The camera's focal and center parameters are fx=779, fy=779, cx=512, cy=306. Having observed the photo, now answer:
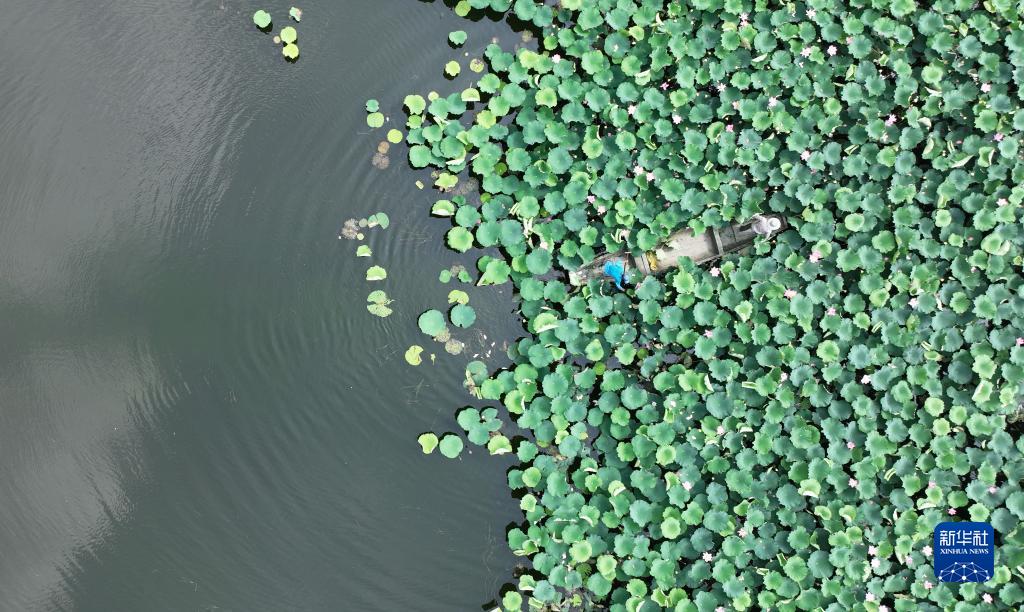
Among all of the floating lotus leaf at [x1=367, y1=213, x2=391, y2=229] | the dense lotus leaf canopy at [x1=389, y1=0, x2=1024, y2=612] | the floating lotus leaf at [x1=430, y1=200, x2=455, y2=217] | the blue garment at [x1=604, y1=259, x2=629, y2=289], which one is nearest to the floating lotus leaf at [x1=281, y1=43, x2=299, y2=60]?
the dense lotus leaf canopy at [x1=389, y1=0, x2=1024, y2=612]

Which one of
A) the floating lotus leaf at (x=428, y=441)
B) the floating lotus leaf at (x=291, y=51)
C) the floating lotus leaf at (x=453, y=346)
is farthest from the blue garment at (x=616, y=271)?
the floating lotus leaf at (x=291, y=51)

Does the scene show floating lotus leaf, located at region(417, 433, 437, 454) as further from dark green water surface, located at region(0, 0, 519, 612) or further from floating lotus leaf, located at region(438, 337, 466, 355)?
floating lotus leaf, located at region(438, 337, 466, 355)

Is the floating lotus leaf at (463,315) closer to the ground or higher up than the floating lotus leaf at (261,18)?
closer to the ground

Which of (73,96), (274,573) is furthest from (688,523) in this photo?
(73,96)

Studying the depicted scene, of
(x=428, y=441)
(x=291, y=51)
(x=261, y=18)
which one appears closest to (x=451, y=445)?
(x=428, y=441)

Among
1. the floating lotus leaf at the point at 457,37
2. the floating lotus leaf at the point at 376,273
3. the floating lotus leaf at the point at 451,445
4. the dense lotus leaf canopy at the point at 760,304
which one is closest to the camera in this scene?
the dense lotus leaf canopy at the point at 760,304

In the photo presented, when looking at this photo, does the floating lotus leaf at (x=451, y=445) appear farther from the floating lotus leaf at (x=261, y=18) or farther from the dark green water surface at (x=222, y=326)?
the floating lotus leaf at (x=261, y=18)
